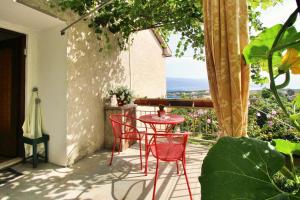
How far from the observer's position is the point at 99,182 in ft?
9.52

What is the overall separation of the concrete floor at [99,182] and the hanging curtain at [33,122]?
0.36 meters

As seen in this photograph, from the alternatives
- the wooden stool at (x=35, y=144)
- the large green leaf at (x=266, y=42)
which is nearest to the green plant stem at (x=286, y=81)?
the large green leaf at (x=266, y=42)

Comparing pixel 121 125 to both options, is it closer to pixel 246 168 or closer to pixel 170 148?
pixel 170 148

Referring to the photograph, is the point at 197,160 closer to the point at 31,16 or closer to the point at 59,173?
the point at 59,173

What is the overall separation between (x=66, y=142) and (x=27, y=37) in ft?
6.55

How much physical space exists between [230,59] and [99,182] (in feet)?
8.20

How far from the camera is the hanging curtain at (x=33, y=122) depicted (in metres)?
3.48

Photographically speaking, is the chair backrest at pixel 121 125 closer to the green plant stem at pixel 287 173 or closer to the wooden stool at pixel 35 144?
the wooden stool at pixel 35 144

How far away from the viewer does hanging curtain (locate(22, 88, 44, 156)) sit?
348 cm

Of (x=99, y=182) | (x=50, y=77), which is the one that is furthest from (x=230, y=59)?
(x=50, y=77)

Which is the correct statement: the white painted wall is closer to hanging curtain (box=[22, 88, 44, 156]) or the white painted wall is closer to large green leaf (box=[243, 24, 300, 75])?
hanging curtain (box=[22, 88, 44, 156])

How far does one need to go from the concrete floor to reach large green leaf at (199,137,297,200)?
91.9 inches

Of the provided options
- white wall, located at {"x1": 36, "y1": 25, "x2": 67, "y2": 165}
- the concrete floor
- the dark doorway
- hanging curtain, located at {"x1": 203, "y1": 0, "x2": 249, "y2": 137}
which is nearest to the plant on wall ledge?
hanging curtain, located at {"x1": 203, "y1": 0, "x2": 249, "y2": 137}

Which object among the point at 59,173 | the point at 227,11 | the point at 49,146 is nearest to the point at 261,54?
the point at 227,11
